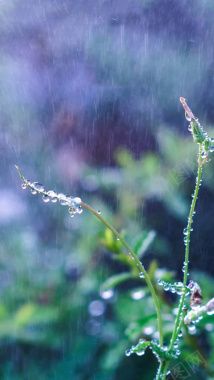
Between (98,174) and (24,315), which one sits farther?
(98,174)

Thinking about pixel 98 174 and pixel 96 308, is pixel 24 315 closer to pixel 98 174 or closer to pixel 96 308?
pixel 96 308

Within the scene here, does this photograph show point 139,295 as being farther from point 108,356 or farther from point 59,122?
point 59,122

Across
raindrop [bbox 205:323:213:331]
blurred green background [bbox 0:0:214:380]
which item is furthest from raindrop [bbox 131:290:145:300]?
raindrop [bbox 205:323:213:331]

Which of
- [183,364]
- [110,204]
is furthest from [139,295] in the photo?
[110,204]

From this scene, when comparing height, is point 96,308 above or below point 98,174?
below

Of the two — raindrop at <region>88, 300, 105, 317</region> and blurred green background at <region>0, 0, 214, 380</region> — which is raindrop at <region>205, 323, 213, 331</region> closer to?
blurred green background at <region>0, 0, 214, 380</region>

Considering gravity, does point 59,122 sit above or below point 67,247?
above

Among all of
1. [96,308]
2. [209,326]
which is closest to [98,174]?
[96,308]

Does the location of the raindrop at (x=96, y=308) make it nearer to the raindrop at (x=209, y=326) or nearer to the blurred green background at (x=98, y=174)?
the blurred green background at (x=98, y=174)
